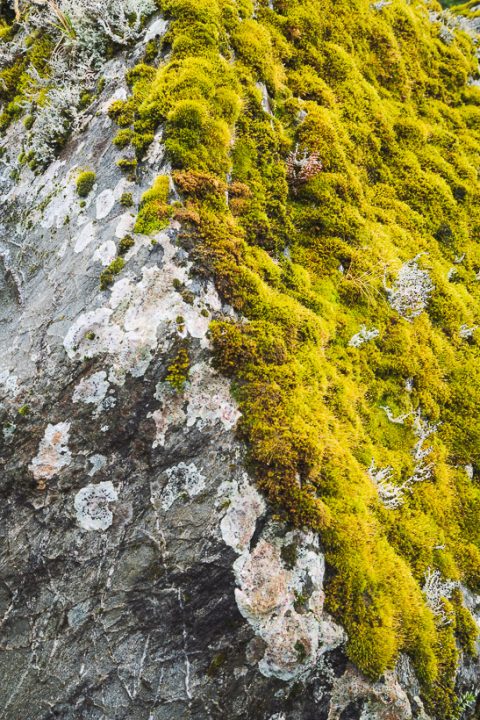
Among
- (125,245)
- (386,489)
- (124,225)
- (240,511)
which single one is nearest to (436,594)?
(386,489)

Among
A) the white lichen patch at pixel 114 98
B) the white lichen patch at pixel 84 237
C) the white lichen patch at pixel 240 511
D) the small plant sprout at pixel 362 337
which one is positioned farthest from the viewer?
the white lichen patch at pixel 114 98

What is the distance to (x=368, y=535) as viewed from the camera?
507 centimetres

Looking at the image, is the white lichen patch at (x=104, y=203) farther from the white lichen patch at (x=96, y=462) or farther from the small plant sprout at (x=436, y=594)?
the small plant sprout at (x=436, y=594)

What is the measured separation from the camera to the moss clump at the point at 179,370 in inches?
195

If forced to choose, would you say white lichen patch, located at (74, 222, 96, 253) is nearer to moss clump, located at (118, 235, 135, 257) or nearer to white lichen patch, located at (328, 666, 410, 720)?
moss clump, located at (118, 235, 135, 257)

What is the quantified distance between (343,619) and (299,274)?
4.07m

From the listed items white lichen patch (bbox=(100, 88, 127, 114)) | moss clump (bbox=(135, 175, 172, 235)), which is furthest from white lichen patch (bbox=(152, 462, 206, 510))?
white lichen patch (bbox=(100, 88, 127, 114))

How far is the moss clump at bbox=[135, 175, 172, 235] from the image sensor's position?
212 inches

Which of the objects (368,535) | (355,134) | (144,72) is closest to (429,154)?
(355,134)

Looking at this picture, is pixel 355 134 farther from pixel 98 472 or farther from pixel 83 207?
pixel 98 472

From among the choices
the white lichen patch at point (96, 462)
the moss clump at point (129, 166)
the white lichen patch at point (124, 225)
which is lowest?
the white lichen patch at point (96, 462)

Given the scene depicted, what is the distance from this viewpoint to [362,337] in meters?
6.55

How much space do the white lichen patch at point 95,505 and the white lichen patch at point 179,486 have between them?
465mm

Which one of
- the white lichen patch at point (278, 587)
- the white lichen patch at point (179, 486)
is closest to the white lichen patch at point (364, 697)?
the white lichen patch at point (278, 587)
